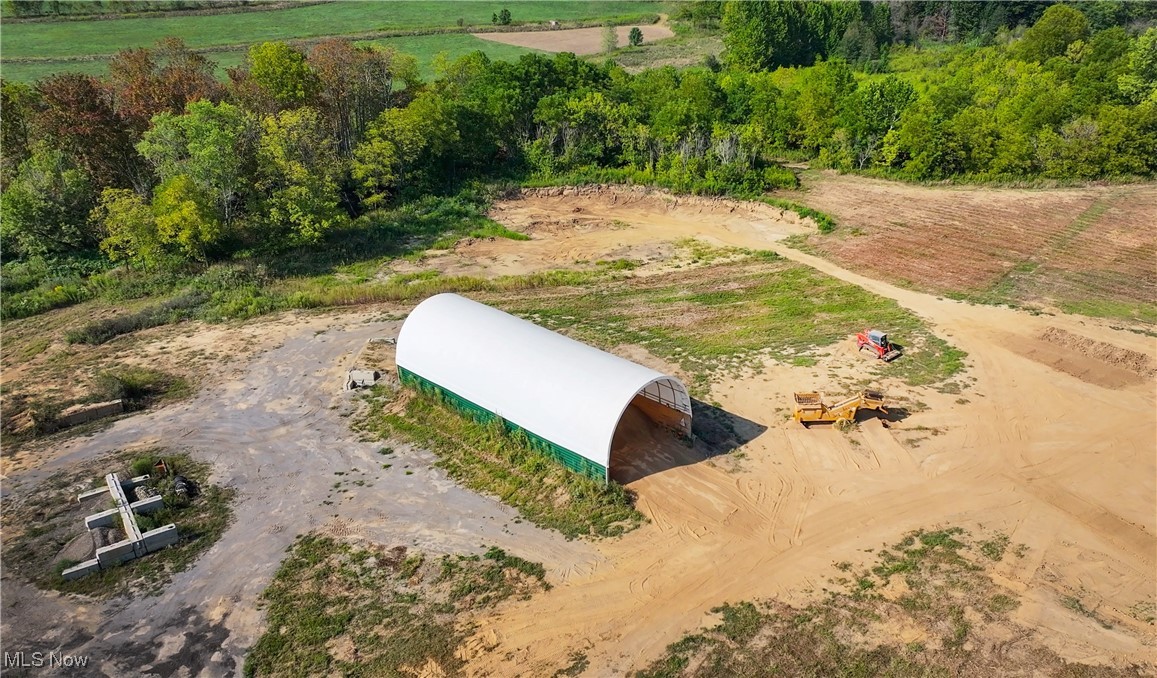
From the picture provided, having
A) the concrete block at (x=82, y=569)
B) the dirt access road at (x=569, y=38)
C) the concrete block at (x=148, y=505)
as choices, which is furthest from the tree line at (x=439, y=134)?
the dirt access road at (x=569, y=38)

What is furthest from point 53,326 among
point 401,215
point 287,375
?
point 401,215

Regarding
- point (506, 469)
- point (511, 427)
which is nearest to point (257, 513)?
point (506, 469)

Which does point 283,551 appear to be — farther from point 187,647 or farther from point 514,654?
point 514,654

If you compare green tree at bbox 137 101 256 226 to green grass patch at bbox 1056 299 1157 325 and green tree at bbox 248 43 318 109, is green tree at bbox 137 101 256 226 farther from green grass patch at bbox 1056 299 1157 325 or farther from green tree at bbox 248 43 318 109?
green grass patch at bbox 1056 299 1157 325

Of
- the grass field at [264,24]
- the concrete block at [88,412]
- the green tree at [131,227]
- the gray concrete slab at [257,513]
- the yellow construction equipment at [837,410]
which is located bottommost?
the gray concrete slab at [257,513]

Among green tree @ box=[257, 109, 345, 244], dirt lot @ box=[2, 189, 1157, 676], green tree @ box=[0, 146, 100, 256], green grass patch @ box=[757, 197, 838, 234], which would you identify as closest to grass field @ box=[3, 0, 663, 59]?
green tree @ box=[0, 146, 100, 256]

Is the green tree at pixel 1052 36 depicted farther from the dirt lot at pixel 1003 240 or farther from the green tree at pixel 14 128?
the green tree at pixel 14 128
